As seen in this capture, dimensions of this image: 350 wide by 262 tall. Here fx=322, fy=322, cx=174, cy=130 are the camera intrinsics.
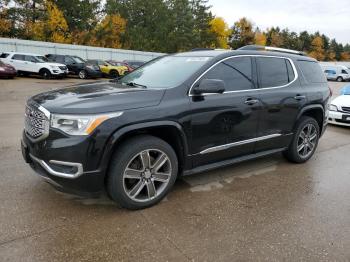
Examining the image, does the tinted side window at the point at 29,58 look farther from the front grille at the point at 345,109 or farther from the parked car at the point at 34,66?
Result: the front grille at the point at 345,109

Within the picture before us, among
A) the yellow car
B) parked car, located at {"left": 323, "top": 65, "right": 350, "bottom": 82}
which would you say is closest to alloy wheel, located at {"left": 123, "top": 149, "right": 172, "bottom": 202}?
the yellow car

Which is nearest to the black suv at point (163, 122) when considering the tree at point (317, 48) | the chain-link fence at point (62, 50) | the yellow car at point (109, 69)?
the yellow car at point (109, 69)

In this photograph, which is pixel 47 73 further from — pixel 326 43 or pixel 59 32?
pixel 326 43

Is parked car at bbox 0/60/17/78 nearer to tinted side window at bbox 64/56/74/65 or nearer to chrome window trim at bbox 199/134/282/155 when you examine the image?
tinted side window at bbox 64/56/74/65

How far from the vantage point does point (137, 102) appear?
134 inches

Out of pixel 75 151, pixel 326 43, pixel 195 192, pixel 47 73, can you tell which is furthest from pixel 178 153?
pixel 326 43

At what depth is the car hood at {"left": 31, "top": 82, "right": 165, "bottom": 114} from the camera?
10.4 ft

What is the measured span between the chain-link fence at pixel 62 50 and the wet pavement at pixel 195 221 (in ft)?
90.3

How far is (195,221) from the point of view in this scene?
11.3 feet

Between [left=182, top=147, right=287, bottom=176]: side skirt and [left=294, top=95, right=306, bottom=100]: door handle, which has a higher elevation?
[left=294, top=95, right=306, bottom=100]: door handle

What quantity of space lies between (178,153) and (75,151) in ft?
4.11

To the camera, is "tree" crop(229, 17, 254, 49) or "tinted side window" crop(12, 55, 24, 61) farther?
"tree" crop(229, 17, 254, 49)

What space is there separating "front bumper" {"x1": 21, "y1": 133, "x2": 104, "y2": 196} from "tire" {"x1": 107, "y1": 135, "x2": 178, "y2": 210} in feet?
0.54

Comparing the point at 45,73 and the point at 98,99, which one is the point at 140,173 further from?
the point at 45,73
